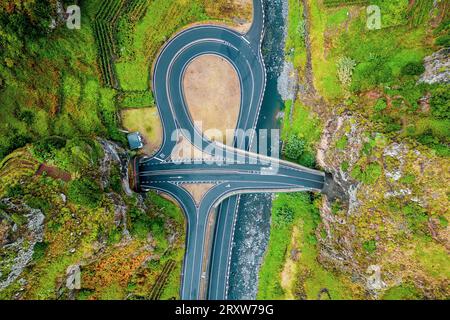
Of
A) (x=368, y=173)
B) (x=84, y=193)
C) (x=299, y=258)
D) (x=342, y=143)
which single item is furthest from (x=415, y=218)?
(x=84, y=193)

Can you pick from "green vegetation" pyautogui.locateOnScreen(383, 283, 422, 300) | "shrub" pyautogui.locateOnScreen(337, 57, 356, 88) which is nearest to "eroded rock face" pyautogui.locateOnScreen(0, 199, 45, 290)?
"shrub" pyautogui.locateOnScreen(337, 57, 356, 88)

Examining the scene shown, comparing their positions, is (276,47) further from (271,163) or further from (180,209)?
(180,209)

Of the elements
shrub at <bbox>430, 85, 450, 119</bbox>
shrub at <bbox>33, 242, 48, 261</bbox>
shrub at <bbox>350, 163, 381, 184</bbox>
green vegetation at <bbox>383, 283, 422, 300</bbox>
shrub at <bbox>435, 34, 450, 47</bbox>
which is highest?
A: shrub at <bbox>435, 34, 450, 47</bbox>

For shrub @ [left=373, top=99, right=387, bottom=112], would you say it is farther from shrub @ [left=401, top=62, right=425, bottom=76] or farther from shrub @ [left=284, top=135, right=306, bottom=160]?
shrub @ [left=284, top=135, right=306, bottom=160]

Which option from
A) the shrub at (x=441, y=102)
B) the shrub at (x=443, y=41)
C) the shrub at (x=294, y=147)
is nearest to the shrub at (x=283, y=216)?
the shrub at (x=294, y=147)

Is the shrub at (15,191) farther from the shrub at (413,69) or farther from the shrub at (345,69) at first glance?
the shrub at (413,69)

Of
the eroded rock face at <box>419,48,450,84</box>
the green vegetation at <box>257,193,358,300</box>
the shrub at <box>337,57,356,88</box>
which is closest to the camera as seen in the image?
the eroded rock face at <box>419,48,450,84</box>

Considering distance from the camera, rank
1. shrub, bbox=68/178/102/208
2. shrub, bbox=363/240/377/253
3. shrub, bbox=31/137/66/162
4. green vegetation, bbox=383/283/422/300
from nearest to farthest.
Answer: shrub, bbox=68/178/102/208, shrub, bbox=31/137/66/162, green vegetation, bbox=383/283/422/300, shrub, bbox=363/240/377/253
